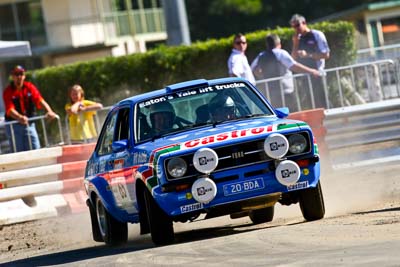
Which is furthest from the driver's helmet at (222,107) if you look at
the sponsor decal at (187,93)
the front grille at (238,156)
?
the front grille at (238,156)

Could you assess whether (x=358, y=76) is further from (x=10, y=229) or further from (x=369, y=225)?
(x=369, y=225)

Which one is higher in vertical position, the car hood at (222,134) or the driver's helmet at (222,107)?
the driver's helmet at (222,107)

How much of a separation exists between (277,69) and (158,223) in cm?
896

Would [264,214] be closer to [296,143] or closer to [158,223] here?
[296,143]

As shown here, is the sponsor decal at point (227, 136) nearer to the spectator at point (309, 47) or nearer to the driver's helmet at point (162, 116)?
the driver's helmet at point (162, 116)

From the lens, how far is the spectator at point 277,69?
63.1 feet

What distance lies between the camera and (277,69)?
1988cm

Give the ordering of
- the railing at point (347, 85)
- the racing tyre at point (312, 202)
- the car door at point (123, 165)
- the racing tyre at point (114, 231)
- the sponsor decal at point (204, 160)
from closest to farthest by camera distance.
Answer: the sponsor decal at point (204, 160)
the racing tyre at point (312, 202)
the car door at point (123, 165)
the racing tyre at point (114, 231)
the railing at point (347, 85)

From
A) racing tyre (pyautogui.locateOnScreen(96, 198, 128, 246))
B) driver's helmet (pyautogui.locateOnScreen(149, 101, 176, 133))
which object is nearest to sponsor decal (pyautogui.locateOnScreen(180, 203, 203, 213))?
driver's helmet (pyautogui.locateOnScreen(149, 101, 176, 133))

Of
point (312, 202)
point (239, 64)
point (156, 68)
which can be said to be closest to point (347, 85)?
point (239, 64)

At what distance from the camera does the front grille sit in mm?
11094

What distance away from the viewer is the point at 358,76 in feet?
67.6

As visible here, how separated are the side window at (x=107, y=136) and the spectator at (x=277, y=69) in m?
6.19

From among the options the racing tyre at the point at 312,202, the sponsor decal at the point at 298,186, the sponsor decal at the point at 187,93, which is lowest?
the racing tyre at the point at 312,202
